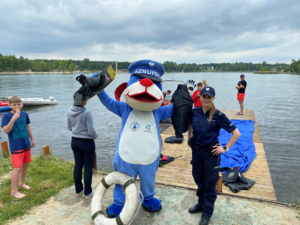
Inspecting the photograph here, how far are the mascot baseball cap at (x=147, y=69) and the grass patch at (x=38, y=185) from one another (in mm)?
2504

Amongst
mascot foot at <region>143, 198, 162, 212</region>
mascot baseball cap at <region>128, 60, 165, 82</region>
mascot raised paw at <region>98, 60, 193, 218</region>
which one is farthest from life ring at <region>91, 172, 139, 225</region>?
mascot baseball cap at <region>128, 60, 165, 82</region>

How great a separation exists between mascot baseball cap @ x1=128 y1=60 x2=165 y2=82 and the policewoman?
84cm

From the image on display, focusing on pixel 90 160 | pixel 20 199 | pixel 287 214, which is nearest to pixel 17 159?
pixel 20 199

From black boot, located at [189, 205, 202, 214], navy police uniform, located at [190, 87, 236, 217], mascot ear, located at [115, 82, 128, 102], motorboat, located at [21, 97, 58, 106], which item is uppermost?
mascot ear, located at [115, 82, 128, 102]

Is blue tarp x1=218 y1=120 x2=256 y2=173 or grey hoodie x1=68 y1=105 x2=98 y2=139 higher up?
grey hoodie x1=68 y1=105 x2=98 y2=139

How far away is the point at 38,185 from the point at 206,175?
3.14 metres

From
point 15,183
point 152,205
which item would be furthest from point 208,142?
point 15,183

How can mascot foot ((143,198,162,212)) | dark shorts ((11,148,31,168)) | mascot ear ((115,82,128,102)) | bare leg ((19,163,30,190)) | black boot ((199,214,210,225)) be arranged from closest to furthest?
black boot ((199,214,210,225)) → mascot foot ((143,198,162,212)) → mascot ear ((115,82,128,102)) → dark shorts ((11,148,31,168)) → bare leg ((19,163,30,190))

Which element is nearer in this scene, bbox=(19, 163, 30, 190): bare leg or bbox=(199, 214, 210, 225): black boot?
bbox=(199, 214, 210, 225): black boot

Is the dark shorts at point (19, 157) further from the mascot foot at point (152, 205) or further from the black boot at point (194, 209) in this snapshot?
the black boot at point (194, 209)

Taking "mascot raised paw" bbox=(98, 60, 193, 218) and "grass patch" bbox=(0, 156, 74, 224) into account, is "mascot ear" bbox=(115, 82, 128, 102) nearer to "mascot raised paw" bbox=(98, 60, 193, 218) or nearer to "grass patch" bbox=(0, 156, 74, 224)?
"mascot raised paw" bbox=(98, 60, 193, 218)

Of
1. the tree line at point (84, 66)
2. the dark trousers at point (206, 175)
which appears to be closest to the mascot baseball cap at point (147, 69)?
the dark trousers at point (206, 175)

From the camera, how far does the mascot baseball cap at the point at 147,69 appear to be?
10.4 feet

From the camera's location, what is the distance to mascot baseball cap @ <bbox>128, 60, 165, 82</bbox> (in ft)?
10.4
